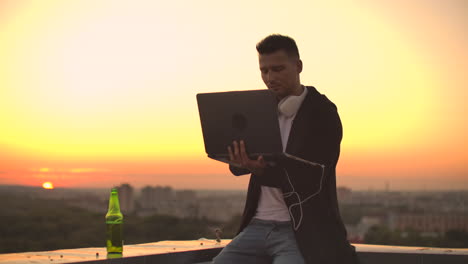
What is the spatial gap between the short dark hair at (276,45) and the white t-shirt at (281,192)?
0.51 feet

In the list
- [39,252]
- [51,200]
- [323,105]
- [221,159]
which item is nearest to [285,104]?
[323,105]

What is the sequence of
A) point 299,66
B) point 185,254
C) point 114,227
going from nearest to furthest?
point 299,66
point 114,227
point 185,254

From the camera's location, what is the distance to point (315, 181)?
2.16m

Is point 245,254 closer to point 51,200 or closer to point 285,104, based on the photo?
point 285,104

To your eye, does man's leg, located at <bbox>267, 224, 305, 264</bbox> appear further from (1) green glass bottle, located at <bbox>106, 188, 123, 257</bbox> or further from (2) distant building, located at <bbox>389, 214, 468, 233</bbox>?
(2) distant building, located at <bbox>389, 214, 468, 233</bbox>

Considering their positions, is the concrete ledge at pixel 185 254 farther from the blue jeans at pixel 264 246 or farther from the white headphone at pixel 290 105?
the white headphone at pixel 290 105

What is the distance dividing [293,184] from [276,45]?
18.1 inches

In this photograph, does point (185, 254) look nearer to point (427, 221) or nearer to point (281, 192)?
point (281, 192)

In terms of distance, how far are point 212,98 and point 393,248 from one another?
1751mm

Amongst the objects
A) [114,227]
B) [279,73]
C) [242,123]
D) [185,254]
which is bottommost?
[185,254]

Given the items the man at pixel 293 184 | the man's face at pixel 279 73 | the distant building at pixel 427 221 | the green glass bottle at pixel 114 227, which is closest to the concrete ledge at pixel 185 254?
the green glass bottle at pixel 114 227

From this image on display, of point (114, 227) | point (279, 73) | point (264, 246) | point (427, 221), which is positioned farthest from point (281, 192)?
point (427, 221)

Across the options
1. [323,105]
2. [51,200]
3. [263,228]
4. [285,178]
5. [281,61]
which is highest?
[281,61]

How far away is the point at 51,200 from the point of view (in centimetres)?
586
